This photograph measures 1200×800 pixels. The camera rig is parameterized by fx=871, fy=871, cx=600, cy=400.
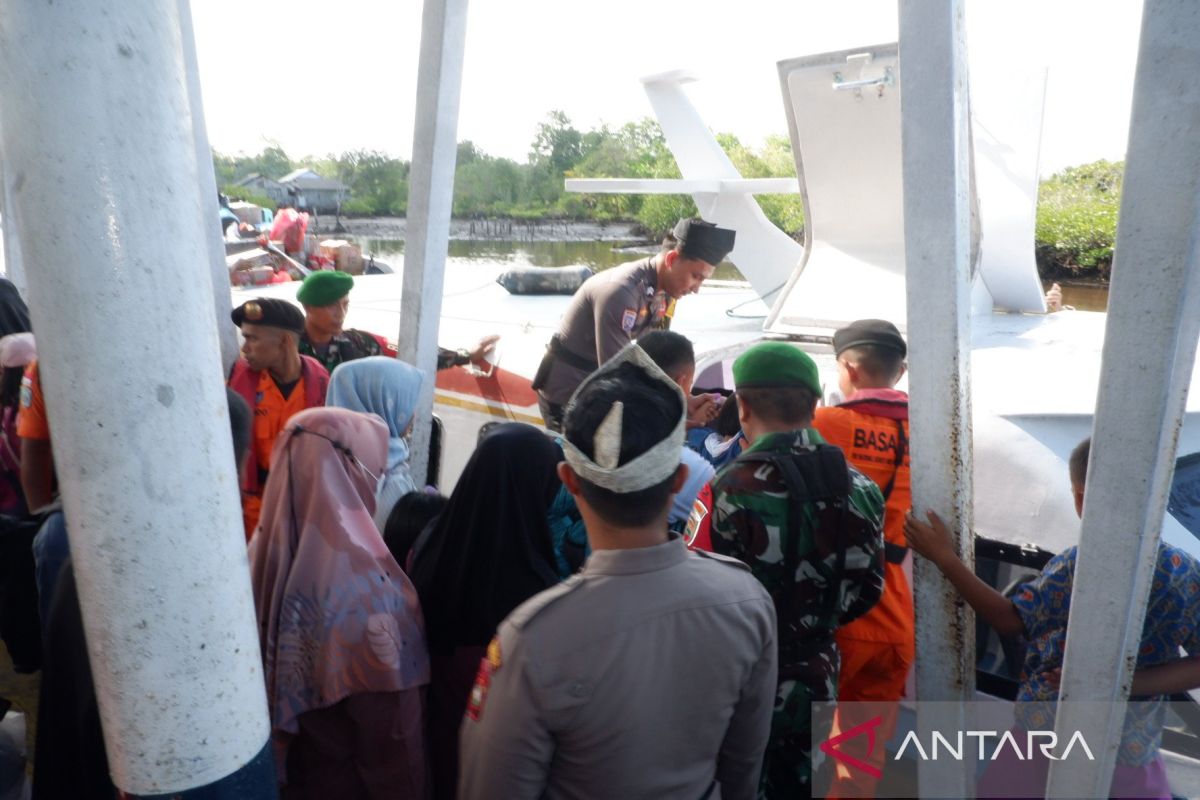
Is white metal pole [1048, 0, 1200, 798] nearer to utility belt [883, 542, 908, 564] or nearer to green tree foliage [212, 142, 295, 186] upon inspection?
utility belt [883, 542, 908, 564]

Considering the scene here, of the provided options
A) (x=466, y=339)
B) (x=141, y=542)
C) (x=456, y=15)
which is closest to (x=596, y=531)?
(x=141, y=542)

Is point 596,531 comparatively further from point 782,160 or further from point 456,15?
point 782,160

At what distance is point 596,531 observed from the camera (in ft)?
4.74

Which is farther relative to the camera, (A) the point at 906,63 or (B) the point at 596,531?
(A) the point at 906,63

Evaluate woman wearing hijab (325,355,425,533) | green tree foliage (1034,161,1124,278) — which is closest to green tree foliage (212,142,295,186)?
green tree foliage (1034,161,1124,278)

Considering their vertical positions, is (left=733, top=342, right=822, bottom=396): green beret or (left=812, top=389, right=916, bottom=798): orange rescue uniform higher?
(left=733, top=342, right=822, bottom=396): green beret

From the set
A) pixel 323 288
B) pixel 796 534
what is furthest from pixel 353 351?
pixel 796 534

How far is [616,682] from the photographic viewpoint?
1326 mm

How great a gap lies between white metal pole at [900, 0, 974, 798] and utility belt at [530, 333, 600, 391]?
2.05 meters

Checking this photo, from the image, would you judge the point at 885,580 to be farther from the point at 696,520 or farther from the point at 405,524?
the point at 405,524

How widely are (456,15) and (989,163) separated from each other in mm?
3488

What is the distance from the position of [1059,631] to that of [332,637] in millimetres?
1730

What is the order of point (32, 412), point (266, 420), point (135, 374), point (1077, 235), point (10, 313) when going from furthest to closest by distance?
point (1077, 235)
point (10, 313)
point (266, 420)
point (32, 412)
point (135, 374)

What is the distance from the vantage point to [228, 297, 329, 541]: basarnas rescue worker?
335 centimetres
